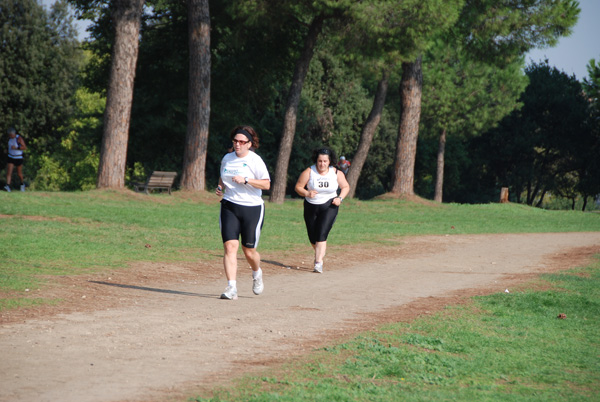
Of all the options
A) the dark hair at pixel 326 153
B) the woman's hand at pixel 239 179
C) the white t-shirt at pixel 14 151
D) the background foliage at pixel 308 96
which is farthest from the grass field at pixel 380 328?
the background foliage at pixel 308 96

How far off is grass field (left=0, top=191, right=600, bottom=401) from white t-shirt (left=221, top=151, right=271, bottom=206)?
7.55 feet

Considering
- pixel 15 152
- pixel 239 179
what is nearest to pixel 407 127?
pixel 15 152

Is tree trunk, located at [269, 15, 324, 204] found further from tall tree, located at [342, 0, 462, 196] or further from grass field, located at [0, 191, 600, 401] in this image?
grass field, located at [0, 191, 600, 401]

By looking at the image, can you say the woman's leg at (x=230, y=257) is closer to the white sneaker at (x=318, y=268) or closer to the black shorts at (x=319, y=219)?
the white sneaker at (x=318, y=268)

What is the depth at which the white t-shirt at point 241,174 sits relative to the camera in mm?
8695

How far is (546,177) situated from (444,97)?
1881cm

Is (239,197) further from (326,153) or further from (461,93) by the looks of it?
(461,93)

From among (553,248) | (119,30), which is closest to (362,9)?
(119,30)

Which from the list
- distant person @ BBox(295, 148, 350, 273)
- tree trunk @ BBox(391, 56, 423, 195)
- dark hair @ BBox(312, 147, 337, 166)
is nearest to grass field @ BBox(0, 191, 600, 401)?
distant person @ BBox(295, 148, 350, 273)

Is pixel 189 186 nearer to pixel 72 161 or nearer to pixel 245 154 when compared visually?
pixel 245 154

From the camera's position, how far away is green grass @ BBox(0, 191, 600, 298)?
11.6 metres

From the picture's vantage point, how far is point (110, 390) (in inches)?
189

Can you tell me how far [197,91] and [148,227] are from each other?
9.91 meters

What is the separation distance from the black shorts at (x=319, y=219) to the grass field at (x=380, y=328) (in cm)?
214
